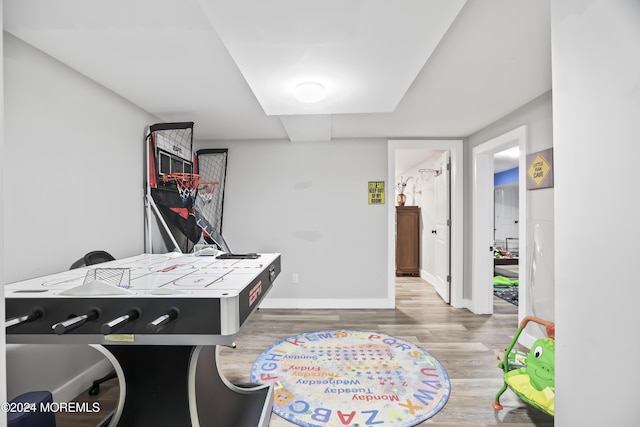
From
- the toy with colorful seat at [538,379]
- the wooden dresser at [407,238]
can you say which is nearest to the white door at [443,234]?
the wooden dresser at [407,238]

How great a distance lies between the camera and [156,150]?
8.76 feet

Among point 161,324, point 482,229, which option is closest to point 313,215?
point 482,229

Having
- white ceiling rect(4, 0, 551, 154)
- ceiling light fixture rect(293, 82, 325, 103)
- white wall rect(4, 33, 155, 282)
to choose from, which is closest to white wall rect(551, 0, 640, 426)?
white ceiling rect(4, 0, 551, 154)

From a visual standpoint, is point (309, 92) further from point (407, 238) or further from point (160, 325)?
point (407, 238)

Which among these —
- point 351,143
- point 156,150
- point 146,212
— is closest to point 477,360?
point 351,143

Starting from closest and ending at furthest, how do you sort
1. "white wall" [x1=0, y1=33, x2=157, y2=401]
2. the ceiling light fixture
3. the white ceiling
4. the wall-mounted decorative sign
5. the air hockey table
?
1. the air hockey table
2. the white ceiling
3. "white wall" [x1=0, y1=33, x2=157, y2=401]
4. the ceiling light fixture
5. the wall-mounted decorative sign

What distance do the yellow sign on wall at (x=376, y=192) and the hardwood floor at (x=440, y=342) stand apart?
142 cm

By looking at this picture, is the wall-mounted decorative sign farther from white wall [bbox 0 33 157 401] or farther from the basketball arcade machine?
white wall [bbox 0 33 157 401]

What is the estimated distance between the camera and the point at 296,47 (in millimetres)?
1478

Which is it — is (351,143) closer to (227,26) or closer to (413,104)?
(413,104)

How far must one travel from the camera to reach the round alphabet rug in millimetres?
1721

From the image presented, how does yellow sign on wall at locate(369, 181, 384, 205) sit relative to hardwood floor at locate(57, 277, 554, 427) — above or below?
above

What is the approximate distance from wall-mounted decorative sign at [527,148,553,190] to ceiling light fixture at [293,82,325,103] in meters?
1.94

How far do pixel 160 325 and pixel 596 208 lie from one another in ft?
4.20
